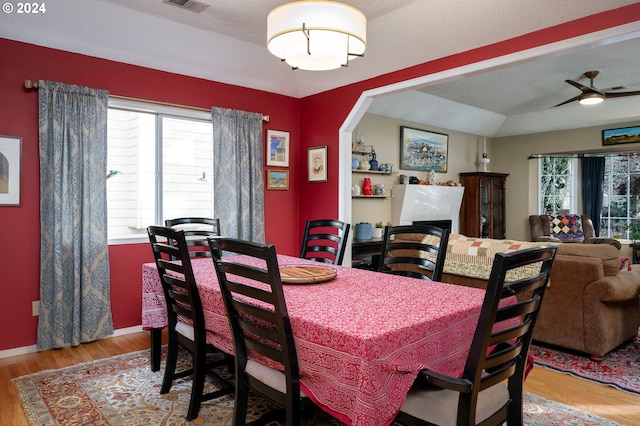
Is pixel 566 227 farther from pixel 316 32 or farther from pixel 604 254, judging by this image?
pixel 316 32

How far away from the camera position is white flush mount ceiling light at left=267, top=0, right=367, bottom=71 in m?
2.14

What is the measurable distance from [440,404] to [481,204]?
6321mm

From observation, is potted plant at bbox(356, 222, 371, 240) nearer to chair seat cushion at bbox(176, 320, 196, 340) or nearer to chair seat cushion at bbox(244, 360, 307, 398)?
chair seat cushion at bbox(176, 320, 196, 340)

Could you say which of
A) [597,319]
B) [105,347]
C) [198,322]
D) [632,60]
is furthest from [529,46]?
[105,347]

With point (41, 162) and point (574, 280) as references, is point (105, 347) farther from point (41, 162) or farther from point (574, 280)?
point (574, 280)

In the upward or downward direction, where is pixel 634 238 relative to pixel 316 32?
downward

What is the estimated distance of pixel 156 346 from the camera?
114 inches

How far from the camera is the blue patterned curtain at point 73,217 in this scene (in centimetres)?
337

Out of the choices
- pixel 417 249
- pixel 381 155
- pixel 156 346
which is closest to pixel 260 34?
pixel 417 249

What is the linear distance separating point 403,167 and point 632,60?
2926 millimetres

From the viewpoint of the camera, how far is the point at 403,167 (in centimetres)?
637

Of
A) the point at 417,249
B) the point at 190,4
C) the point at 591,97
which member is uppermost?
the point at 190,4

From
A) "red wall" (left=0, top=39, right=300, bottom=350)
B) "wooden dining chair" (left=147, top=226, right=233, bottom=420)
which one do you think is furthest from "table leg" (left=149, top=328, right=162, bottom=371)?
"red wall" (left=0, top=39, right=300, bottom=350)

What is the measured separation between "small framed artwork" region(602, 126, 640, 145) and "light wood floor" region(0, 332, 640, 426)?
18.2 feet
